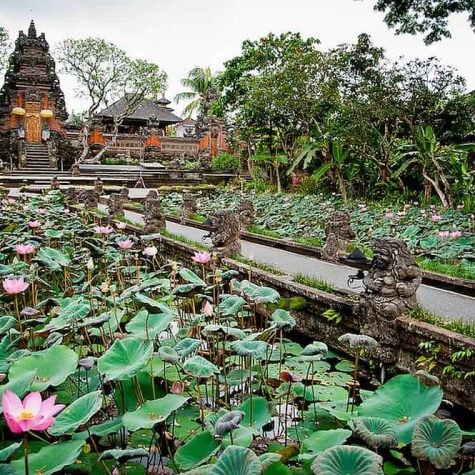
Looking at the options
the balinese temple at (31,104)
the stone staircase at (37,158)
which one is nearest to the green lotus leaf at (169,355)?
the stone staircase at (37,158)

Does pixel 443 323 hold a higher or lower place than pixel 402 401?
lower

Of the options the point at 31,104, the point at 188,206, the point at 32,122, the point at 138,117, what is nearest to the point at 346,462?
the point at 188,206

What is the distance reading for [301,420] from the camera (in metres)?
2.54

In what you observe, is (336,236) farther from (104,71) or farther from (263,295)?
(104,71)

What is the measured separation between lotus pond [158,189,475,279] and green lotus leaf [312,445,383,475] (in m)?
4.33

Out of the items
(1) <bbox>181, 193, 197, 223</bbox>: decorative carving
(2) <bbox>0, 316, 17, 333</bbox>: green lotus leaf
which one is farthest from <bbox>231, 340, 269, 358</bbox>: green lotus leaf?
(1) <bbox>181, 193, 197, 223</bbox>: decorative carving

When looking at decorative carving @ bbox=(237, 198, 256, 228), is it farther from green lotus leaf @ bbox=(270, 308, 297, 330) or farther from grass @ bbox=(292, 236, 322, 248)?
green lotus leaf @ bbox=(270, 308, 297, 330)

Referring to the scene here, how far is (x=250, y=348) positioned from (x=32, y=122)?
90.8 feet

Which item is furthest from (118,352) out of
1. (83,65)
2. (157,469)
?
(83,65)

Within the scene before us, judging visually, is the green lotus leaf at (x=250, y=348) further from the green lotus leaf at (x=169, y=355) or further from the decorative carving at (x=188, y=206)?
the decorative carving at (x=188, y=206)

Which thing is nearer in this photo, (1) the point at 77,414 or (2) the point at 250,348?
(1) the point at 77,414

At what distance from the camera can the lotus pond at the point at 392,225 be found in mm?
6336

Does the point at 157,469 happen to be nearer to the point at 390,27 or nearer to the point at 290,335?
the point at 290,335

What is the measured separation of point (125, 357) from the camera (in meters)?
2.08
